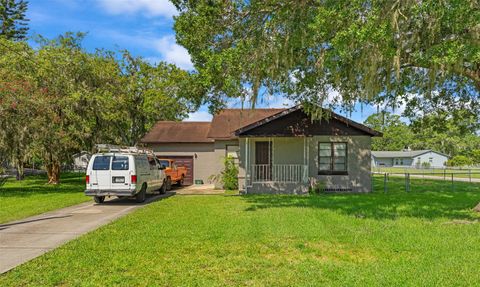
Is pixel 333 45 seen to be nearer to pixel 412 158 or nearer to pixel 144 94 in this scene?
pixel 144 94

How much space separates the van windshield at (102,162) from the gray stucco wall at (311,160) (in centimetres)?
680

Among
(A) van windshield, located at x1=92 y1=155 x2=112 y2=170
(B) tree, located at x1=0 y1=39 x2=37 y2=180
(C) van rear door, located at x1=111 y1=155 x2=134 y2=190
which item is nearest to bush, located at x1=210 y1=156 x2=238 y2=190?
(C) van rear door, located at x1=111 y1=155 x2=134 y2=190

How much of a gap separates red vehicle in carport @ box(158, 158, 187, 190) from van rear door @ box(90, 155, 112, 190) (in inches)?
222

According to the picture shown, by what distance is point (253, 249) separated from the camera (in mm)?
7238

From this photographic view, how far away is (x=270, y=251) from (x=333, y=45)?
508cm

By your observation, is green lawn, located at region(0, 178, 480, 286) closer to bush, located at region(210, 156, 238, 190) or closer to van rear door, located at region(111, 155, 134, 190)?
van rear door, located at region(111, 155, 134, 190)

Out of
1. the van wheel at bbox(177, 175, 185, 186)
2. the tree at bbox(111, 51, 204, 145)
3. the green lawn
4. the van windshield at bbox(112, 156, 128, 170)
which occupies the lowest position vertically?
the green lawn

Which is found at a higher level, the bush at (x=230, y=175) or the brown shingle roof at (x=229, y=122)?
the brown shingle roof at (x=229, y=122)

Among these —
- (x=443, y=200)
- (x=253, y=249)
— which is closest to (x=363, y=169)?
(x=443, y=200)

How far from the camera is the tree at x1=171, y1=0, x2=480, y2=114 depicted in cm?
853

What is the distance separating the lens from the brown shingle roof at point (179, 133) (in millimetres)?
25312

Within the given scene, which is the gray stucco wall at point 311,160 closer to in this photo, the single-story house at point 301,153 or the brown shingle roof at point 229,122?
the single-story house at point 301,153

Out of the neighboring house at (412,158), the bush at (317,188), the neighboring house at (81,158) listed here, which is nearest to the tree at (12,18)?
the neighboring house at (81,158)

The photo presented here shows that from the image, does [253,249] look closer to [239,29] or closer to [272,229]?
[272,229]
